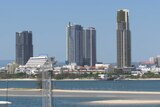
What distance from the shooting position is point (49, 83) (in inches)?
1603

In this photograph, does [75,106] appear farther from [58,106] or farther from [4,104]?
[4,104]

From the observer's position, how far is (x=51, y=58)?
43281mm

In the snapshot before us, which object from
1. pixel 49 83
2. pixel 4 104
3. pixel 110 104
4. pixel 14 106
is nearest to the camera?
pixel 49 83

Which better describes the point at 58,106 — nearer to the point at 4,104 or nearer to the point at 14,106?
the point at 14,106

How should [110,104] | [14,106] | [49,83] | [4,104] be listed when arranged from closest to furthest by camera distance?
[49,83] < [4,104] < [14,106] < [110,104]

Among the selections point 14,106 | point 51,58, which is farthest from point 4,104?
point 14,106

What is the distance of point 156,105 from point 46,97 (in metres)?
40.8

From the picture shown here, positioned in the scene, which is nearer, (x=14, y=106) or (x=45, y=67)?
(x=45, y=67)

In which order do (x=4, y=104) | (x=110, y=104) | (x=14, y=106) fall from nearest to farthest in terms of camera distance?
(x=4, y=104)
(x=14, y=106)
(x=110, y=104)

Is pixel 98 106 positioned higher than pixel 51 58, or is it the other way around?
pixel 51 58

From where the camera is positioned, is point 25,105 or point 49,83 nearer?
point 49,83

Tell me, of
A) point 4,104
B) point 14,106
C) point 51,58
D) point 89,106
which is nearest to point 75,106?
point 89,106

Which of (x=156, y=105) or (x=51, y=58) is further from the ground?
(x=51, y=58)

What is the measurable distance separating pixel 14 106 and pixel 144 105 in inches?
667
